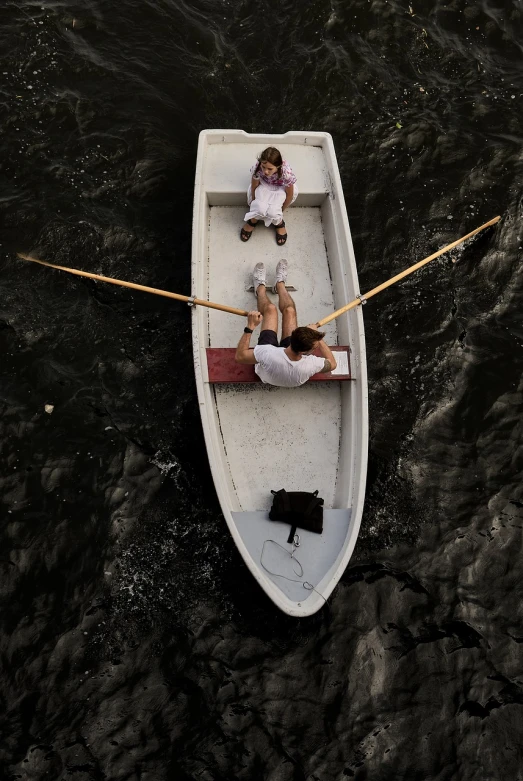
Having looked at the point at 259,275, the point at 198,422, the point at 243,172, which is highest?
the point at 243,172

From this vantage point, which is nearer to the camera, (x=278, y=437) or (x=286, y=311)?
(x=278, y=437)

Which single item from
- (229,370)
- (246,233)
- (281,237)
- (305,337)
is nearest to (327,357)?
(305,337)

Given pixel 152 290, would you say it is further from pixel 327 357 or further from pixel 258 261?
pixel 327 357

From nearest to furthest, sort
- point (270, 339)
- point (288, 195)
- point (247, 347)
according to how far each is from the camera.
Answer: point (247, 347) → point (270, 339) → point (288, 195)

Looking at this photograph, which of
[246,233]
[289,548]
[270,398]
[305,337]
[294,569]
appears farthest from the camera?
[246,233]

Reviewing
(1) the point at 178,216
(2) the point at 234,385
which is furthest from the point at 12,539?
(1) the point at 178,216

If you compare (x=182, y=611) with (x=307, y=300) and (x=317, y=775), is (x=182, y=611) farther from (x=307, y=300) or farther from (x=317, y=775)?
(x=307, y=300)
